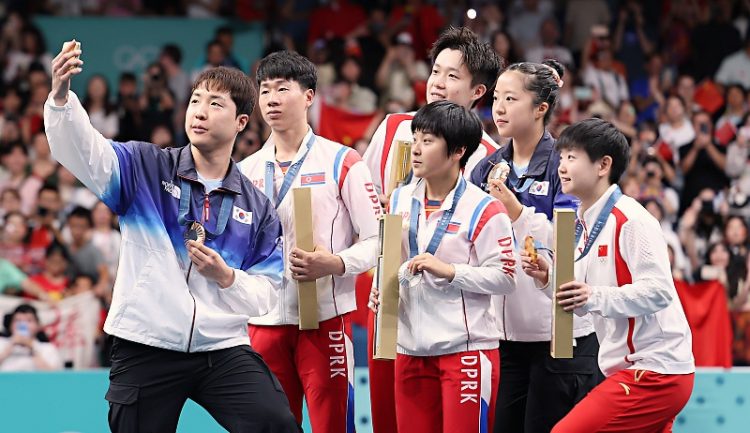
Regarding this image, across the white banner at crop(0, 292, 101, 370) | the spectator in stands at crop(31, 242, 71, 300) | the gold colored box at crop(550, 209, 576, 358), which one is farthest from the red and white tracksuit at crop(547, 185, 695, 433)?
the spectator in stands at crop(31, 242, 71, 300)

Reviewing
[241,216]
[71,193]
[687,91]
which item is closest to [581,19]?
[687,91]

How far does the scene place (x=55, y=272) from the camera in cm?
988

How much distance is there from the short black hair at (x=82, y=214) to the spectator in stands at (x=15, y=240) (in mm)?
403

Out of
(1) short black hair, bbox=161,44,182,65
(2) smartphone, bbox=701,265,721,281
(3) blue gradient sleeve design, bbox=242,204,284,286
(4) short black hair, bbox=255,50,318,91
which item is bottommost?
(2) smartphone, bbox=701,265,721,281

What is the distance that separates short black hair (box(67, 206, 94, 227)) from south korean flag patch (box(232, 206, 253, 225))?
5.34 metres

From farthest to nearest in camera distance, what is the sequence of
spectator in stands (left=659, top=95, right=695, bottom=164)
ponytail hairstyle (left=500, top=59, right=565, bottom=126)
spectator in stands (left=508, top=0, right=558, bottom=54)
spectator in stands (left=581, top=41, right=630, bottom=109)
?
spectator in stands (left=508, top=0, right=558, bottom=54) < spectator in stands (left=581, top=41, right=630, bottom=109) < spectator in stands (left=659, top=95, right=695, bottom=164) < ponytail hairstyle (left=500, top=59, right=565, bottom=126)

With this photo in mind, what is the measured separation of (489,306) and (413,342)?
41cm

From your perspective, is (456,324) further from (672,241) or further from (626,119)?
(626,119)

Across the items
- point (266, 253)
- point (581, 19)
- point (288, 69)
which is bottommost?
point (266, 253)

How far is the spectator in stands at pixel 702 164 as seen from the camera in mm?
12344

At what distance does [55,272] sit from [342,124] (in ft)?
12.3

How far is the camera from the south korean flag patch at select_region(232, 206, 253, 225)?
5.48m

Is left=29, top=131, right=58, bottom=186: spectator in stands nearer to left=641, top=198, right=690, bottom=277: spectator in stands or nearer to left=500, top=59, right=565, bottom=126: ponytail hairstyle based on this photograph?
left=641, top=198, right=690, bottom=277: spectator in stands

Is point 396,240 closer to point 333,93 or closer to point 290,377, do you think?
point 290,377
